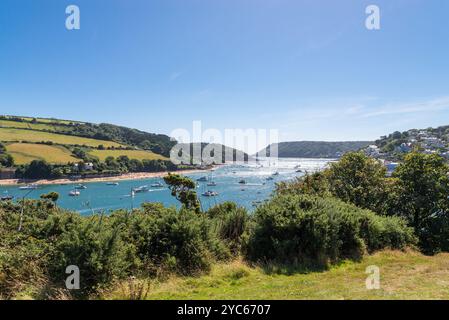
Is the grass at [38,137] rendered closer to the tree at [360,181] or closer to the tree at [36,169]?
A: the tree at [36,169]

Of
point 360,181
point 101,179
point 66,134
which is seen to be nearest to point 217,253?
point 360,181

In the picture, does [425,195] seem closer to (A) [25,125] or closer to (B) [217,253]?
(B) [217,253]

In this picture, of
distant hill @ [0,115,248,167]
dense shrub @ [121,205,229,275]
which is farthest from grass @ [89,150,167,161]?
dense shrub @ [121,205,229,275]

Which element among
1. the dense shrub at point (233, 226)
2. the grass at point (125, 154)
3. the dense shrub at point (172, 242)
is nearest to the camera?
the dense shrub at point (172, 242)

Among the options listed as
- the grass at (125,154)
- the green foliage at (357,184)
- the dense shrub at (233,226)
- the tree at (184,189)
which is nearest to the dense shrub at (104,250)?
the dense shrub at (233,226)

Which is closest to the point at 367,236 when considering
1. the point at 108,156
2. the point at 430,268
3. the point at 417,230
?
the point at 430,268
